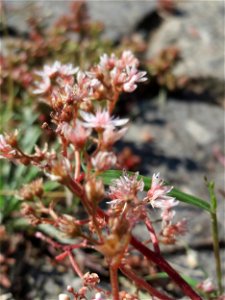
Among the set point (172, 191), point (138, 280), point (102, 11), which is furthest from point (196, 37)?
point (138, 280)

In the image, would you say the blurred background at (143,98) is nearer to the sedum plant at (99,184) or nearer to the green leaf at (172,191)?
the green leaf at (172,191)

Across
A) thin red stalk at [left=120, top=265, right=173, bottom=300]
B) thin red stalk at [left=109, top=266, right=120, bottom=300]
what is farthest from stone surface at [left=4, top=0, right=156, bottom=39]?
thin red stalk at [left=109, top=266, right=120, bottom=300]

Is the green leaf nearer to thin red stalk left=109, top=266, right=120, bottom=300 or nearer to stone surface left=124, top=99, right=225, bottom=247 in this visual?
thin red stalk left=109, top=266, right=120, bottom=300

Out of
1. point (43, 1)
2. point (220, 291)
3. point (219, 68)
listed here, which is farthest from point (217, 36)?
point (220, 291)

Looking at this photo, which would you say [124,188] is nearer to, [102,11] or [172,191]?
[172,191]

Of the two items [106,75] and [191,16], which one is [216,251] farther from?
[191,16]

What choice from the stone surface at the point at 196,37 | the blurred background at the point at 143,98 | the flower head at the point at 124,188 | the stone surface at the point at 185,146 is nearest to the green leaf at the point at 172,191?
the flower head at the point at 124,188
